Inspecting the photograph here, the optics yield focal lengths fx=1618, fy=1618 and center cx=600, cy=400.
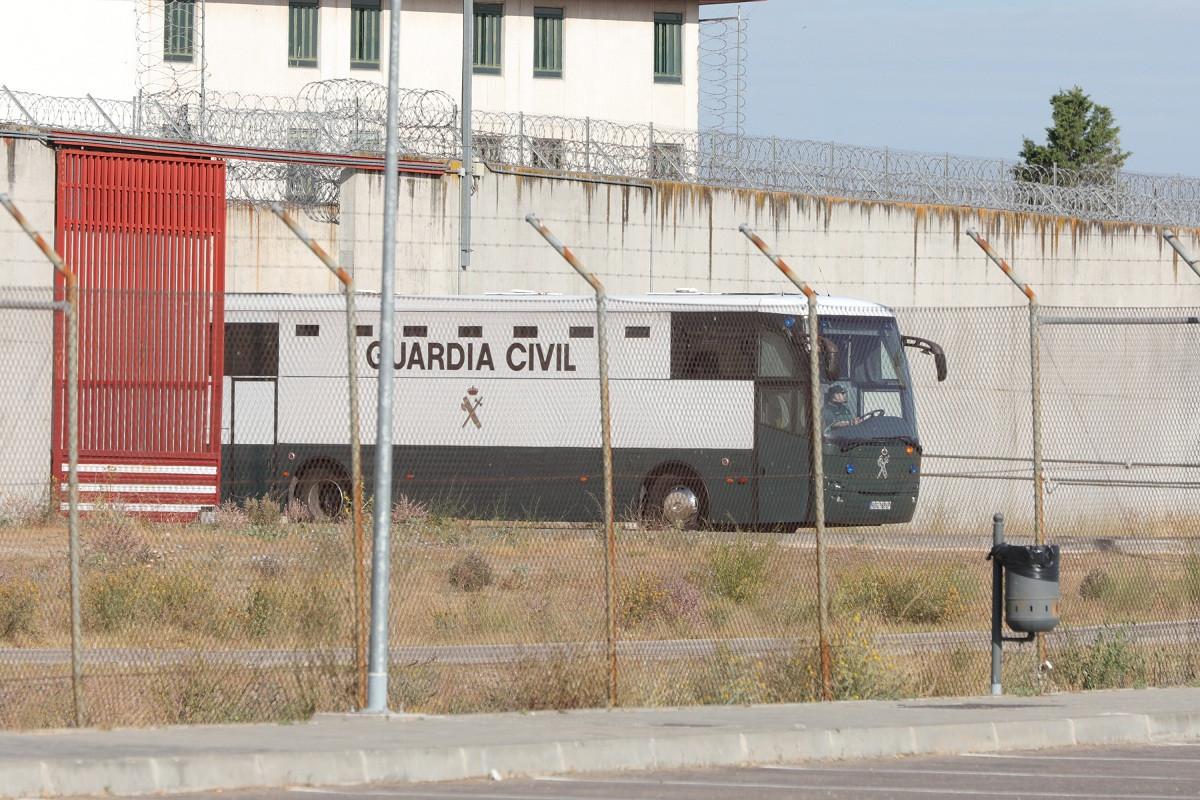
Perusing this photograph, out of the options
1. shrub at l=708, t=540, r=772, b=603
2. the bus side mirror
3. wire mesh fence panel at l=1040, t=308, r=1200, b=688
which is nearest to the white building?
wire mesh fence panel at l=1040, t=308, r=1200, b=688

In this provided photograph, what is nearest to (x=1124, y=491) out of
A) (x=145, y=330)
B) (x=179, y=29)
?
(x=145, y=330)

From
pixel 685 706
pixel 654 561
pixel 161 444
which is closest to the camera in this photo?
pixel 685 706

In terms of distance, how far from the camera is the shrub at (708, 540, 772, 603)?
15906mm

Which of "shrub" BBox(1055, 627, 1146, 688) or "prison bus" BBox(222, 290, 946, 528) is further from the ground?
"prison bus" BBox(222, 290, 946, 528)

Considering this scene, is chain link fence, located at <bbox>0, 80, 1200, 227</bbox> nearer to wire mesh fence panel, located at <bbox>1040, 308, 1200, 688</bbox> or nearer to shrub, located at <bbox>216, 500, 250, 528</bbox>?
wire mesh fence panel, located at <bbox>1040, 308, 1200, 688</bbox>

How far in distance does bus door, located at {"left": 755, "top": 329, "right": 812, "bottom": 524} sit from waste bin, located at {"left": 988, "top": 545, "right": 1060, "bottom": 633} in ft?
31.7

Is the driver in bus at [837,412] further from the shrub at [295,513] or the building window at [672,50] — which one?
the building window at [672,50]

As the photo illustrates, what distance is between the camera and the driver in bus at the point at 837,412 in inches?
819

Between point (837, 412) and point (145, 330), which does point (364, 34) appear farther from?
point (837, 412)

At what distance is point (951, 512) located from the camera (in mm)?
22719

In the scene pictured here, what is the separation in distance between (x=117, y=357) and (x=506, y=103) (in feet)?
62.5

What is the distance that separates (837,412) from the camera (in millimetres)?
20844

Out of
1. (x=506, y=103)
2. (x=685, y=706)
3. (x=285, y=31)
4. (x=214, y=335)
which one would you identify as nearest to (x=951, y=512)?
(x=214, y=335)

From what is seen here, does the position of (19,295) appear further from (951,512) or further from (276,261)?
(951,512)
